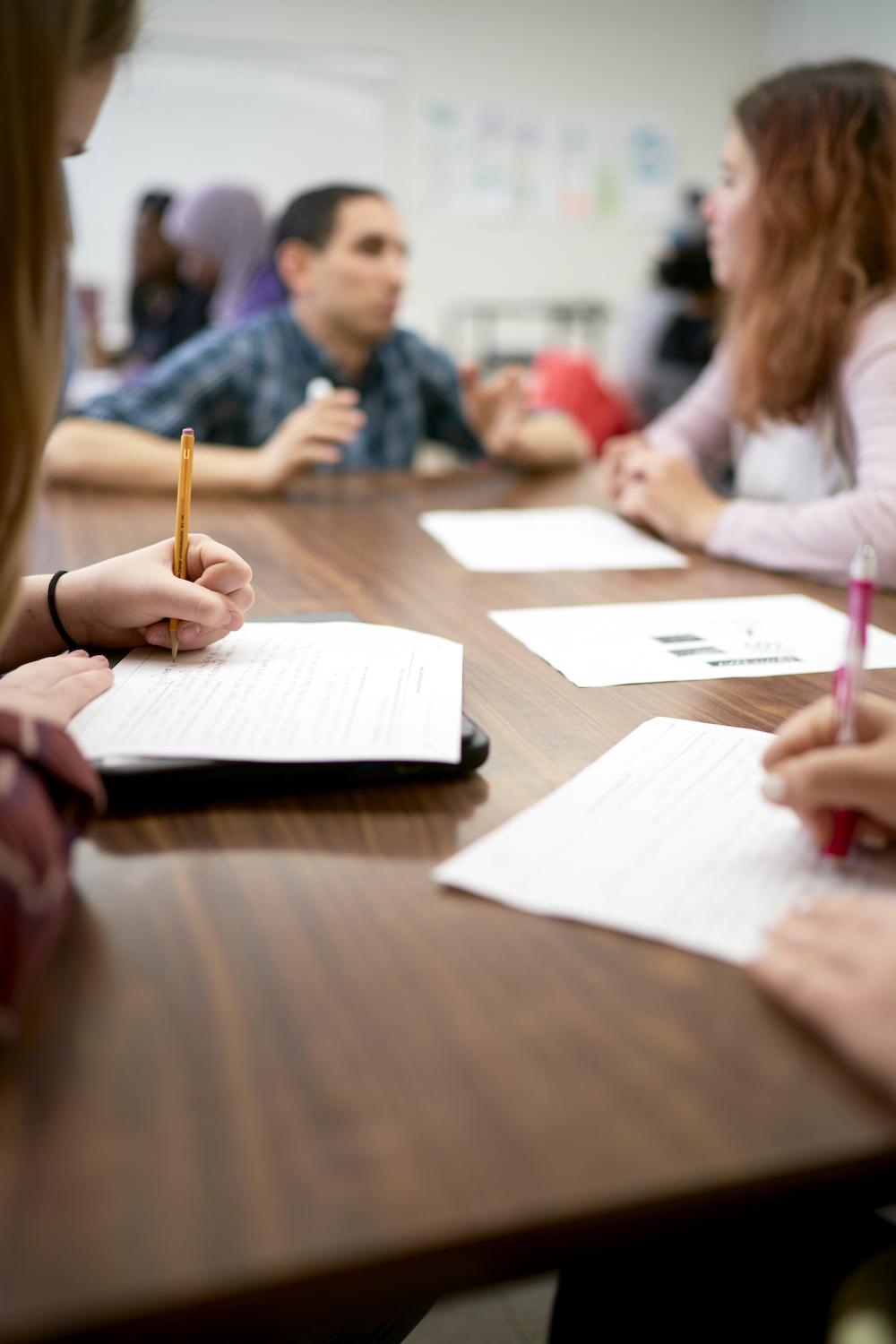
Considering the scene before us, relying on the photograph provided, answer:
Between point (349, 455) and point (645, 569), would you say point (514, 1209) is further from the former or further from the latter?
point (349, 455)

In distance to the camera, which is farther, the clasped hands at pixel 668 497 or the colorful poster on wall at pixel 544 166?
the colorful poster on wall at pixel 544 166

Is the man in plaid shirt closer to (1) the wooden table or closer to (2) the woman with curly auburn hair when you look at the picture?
(2) the woman with curly auburn hair

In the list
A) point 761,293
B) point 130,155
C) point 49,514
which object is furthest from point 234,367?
point 130,155

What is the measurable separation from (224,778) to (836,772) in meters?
0.30

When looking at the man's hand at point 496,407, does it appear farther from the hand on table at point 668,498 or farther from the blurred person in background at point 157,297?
the blurred person in background at point 157,297

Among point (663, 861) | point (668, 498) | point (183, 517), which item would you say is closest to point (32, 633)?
point (183, 517)

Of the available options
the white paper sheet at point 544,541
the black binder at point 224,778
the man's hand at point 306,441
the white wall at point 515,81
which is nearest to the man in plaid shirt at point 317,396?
the man's hand at point 306,441

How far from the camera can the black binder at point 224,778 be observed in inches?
22.2

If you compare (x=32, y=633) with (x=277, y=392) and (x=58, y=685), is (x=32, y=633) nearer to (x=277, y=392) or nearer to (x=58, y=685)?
(x=58, y=685)

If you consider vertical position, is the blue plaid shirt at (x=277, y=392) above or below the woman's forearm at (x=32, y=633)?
above

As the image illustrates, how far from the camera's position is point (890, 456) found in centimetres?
118

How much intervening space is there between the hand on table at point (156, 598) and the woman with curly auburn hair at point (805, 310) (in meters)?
0.64

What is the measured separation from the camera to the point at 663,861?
51cm

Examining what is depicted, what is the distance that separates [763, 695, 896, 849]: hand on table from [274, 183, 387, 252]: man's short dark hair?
5.70ft
